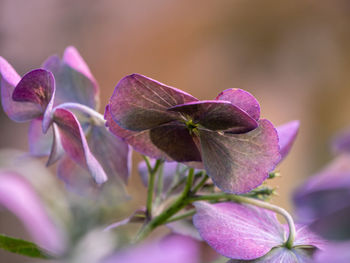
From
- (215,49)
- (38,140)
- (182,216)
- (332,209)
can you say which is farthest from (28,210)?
(215,49)

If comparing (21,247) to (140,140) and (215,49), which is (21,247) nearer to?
(140,140)

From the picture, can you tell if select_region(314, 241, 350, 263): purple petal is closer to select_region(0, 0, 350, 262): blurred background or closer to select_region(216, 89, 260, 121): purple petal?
select_region(216, 89, 260, 121): purple petal

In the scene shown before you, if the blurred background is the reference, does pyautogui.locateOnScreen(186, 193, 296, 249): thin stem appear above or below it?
above

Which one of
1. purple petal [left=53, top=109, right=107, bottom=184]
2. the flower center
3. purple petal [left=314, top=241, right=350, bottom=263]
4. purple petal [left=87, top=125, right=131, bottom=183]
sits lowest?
purple petal [left=87, top=125, right=131, bottom=183]

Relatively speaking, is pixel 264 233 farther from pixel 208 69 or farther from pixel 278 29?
pixel 278 29

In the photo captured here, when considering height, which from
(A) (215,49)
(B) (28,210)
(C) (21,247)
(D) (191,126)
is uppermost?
(D) (191,126)

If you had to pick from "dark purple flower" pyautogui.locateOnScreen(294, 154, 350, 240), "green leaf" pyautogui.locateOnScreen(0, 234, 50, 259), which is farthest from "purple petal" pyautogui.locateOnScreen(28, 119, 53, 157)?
"dark purple flower" pyautogui.locateOnScreen(294, 154, 350, 240)
